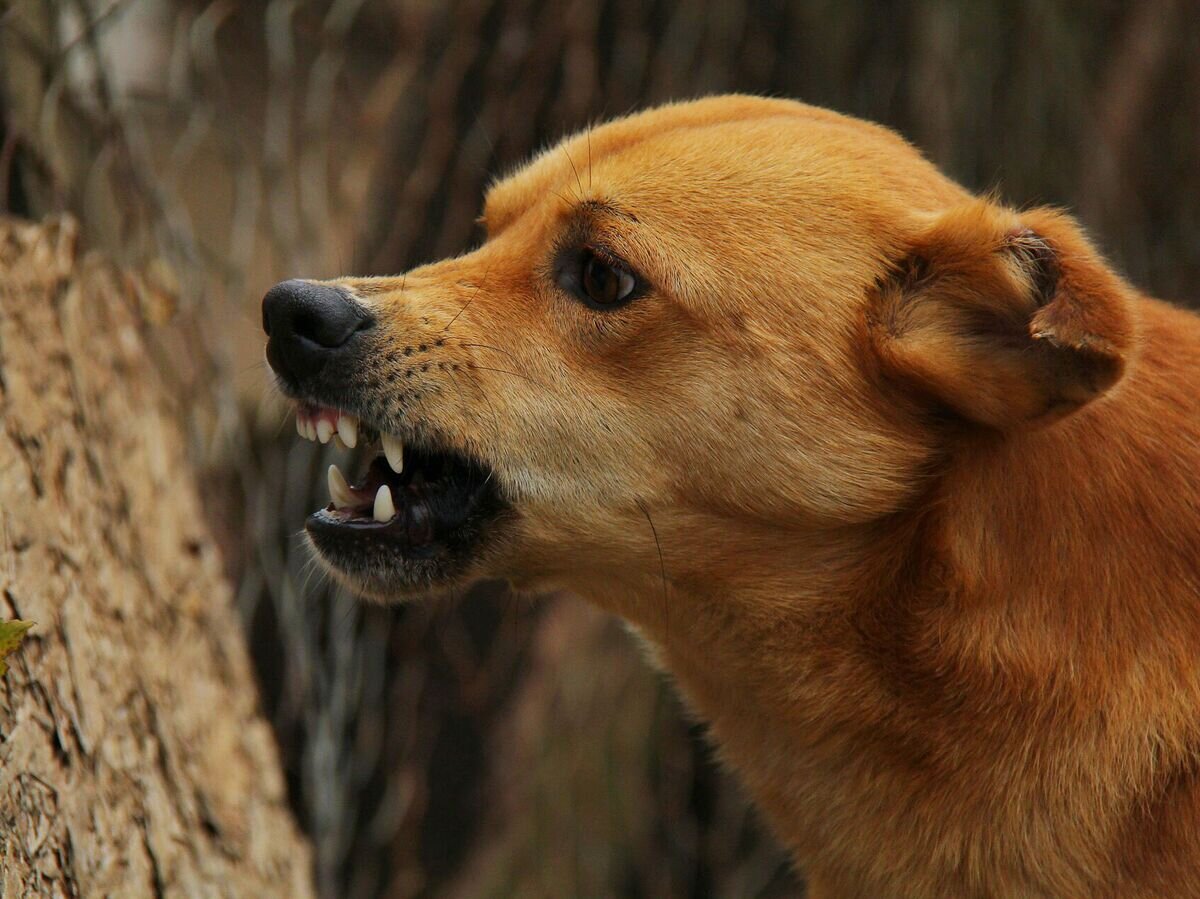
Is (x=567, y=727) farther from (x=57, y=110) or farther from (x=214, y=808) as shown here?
(x=57, y=110)

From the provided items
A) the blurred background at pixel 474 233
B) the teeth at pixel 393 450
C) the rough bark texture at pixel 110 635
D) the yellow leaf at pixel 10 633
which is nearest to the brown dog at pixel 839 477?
the teeth at pixel 393 450

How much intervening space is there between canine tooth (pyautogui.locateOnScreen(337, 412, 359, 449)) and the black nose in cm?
11

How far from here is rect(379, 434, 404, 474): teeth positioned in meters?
2.80

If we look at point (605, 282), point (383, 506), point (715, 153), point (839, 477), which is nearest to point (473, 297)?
point (605, 282)

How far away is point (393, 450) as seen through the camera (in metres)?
2.82

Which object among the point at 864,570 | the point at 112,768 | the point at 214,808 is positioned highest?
the point at 864,570

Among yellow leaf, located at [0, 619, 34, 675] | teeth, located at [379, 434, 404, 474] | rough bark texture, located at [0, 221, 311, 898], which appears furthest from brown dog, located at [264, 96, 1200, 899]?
yellow leaf, located at [0, 619, 34, 675]

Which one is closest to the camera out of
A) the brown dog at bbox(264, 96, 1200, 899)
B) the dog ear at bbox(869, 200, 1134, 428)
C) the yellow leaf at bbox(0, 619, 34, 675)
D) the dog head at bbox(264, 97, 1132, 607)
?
the yellow leaf at bbox(0, 619, 34, 675)

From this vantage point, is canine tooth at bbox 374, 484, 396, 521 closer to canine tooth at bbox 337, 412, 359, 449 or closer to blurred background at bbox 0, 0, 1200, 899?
canine tooth at bbox 337, 412, 359, 449

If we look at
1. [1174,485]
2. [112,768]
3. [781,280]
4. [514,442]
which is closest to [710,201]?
[781,280]

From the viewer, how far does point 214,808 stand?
320 centimetres

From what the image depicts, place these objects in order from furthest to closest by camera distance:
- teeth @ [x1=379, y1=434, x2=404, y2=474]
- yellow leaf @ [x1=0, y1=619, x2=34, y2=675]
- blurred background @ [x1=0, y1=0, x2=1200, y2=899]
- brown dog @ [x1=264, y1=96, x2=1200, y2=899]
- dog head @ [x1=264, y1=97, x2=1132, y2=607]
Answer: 1. blurred background @ [x1=0, y1=0, x2=1200, y2=899]
2. teeth @ [x1=379, y1=434, x2=404, y2=474]
3. dog head @ [x1=264, y1=97, x2=1132, y2=607]
4. brown dog @ [x1=264, y1=96, x2=1200, y2=899]
5. yellow leaf @ [x1=0, y1=619, x2=34, y2=675]

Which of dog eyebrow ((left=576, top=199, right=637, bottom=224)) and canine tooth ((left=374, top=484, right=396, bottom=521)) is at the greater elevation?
dog eyebrow ((left=576, top=199, right=637, bottom=224))

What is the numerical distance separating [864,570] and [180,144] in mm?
2654
